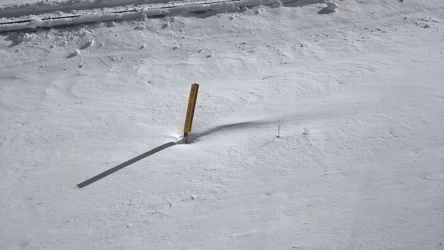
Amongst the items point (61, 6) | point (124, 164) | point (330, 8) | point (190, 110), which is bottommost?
point (124, 164)

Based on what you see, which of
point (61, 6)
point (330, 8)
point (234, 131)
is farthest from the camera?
point (61, 6)

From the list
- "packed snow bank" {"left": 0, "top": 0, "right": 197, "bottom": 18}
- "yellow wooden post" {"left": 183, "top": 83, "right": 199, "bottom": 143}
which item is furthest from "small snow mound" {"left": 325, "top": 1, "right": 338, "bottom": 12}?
"yellow wooden post" {"left": 183, "top": 83, "right": 199, "bottom": 143}

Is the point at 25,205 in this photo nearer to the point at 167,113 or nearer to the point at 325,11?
the point at 167,113

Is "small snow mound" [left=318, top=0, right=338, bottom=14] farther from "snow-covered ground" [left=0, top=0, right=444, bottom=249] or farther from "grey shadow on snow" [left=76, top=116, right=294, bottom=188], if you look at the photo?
"grey shadow on snow" [left=76, top=116, right=294, bottom=188]

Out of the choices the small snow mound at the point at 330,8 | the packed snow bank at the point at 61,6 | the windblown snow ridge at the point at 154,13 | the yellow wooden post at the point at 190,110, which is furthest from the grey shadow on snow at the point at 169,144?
the packed snow bank at the point at 61,6

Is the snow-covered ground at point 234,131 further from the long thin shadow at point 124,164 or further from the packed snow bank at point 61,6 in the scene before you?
the packed snow bank at point 61,6

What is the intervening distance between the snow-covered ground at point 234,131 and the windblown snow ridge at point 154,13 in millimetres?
140

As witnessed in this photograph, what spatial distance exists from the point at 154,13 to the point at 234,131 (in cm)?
326

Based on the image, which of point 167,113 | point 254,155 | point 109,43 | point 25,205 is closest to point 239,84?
point 167,113

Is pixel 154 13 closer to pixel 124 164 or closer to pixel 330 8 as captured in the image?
pixel 330 8

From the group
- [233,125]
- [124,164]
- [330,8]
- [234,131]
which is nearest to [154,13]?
[330,8]

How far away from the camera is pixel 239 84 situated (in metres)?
7.31

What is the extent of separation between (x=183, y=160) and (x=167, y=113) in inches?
46.4

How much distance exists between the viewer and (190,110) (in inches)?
231
